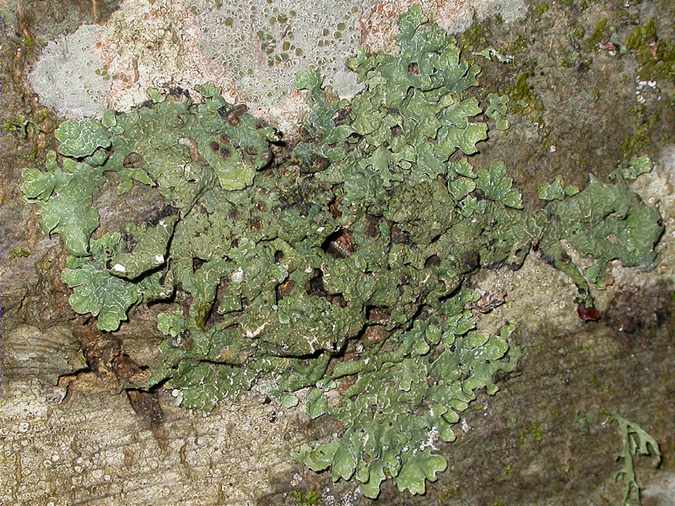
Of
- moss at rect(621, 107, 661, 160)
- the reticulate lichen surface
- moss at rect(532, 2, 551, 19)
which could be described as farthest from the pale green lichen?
moss at rect(532, 2, 551, 19)

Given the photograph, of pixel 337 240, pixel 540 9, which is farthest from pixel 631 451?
pixel 540 9

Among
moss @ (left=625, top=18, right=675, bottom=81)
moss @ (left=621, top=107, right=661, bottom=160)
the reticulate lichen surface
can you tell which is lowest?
the reticulate lichen surface

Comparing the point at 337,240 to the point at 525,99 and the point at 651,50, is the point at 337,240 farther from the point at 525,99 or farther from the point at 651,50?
the point at 651,50

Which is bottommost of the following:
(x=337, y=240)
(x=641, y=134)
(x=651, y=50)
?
(x=337, y=240)

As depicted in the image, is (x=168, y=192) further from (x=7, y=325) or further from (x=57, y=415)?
(x=57, y=415)

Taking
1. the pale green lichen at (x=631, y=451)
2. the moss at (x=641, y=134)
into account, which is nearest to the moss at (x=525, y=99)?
the moss at (x=641, y=134)

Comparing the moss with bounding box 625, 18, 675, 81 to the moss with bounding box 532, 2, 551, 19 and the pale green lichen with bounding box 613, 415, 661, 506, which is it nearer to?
the moss with bounding box 532, 2, 551, 19

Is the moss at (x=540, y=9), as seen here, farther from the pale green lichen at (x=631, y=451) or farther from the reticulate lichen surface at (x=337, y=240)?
the pale green lichen at (x=631, y=451)

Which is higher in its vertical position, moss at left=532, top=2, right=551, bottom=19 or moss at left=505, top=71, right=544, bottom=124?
moss at left=532, top=2, right=551, bottom=19
